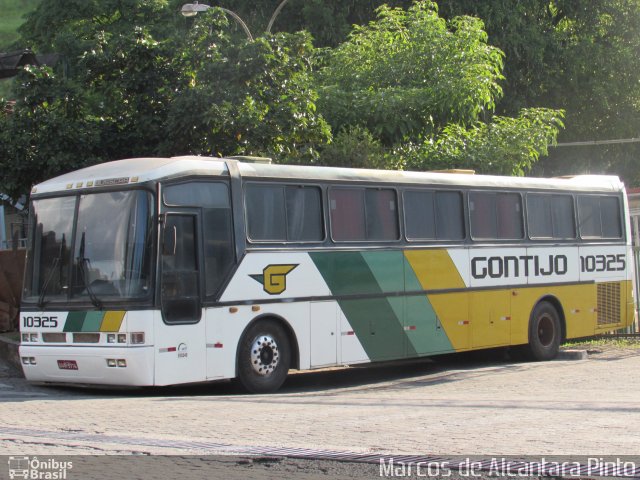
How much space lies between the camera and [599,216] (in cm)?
2139

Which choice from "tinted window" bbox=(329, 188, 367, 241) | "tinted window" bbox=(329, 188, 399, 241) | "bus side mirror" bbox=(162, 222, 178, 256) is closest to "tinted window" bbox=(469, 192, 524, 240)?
"tinted window" bbox=(329, 188, 399, 241)

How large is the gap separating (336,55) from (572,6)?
53.2ft

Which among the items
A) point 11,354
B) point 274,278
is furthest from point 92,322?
point 11,354

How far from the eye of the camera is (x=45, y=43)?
43.3 metres

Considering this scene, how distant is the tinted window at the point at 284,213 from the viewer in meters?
14.7

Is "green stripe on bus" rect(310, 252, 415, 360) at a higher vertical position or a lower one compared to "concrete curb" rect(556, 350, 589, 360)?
higher

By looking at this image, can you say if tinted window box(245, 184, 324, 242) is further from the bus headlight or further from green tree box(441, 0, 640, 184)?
green tree box(441, 0, 640, 184)

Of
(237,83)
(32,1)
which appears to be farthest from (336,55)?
(32,1)

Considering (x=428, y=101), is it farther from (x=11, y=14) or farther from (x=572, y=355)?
(x=11, y=14)

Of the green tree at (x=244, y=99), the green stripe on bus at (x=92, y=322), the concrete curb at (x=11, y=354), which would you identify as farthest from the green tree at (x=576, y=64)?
the green stripe on bus at (x=92, y=322)

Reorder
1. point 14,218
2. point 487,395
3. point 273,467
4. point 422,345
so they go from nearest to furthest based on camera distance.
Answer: point 273,467
point 487,395
point 422,345
point 14,218

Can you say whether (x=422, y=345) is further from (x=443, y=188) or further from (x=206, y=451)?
(x=206, y=451)

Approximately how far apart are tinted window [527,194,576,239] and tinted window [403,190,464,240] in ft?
7.13

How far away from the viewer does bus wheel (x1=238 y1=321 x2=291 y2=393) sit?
47.1 ft
